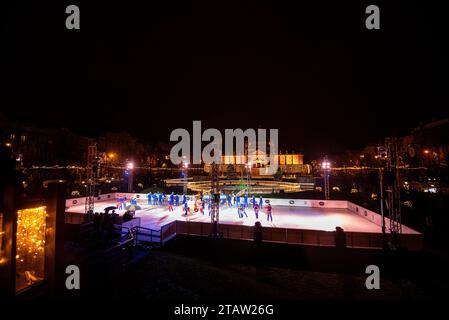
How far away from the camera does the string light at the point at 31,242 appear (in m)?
6.95

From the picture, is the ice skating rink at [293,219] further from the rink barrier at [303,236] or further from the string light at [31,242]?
the string light at [31,242]

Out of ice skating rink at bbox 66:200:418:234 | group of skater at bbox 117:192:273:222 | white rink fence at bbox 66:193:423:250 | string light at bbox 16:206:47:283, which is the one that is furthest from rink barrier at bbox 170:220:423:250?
group of skater at bbox 117:192:273:222

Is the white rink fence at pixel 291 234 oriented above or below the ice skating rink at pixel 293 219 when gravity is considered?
above

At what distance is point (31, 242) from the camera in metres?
7.21

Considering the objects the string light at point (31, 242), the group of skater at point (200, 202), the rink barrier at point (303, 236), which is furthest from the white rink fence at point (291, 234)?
the group of skater at point (200, 202)

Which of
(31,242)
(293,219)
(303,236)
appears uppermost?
(31,242)

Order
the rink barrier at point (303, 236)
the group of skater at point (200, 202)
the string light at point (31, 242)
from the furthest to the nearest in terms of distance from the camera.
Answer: the group of skater at point (200, 202)
the rink barrier at point (303, 236)
the string light at point (31, 242)

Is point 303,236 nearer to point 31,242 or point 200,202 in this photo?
point 31,242

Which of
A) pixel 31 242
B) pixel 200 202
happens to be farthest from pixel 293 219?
pixel 31 242

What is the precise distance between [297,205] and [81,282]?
2109 cm

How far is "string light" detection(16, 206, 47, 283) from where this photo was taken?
695cm
